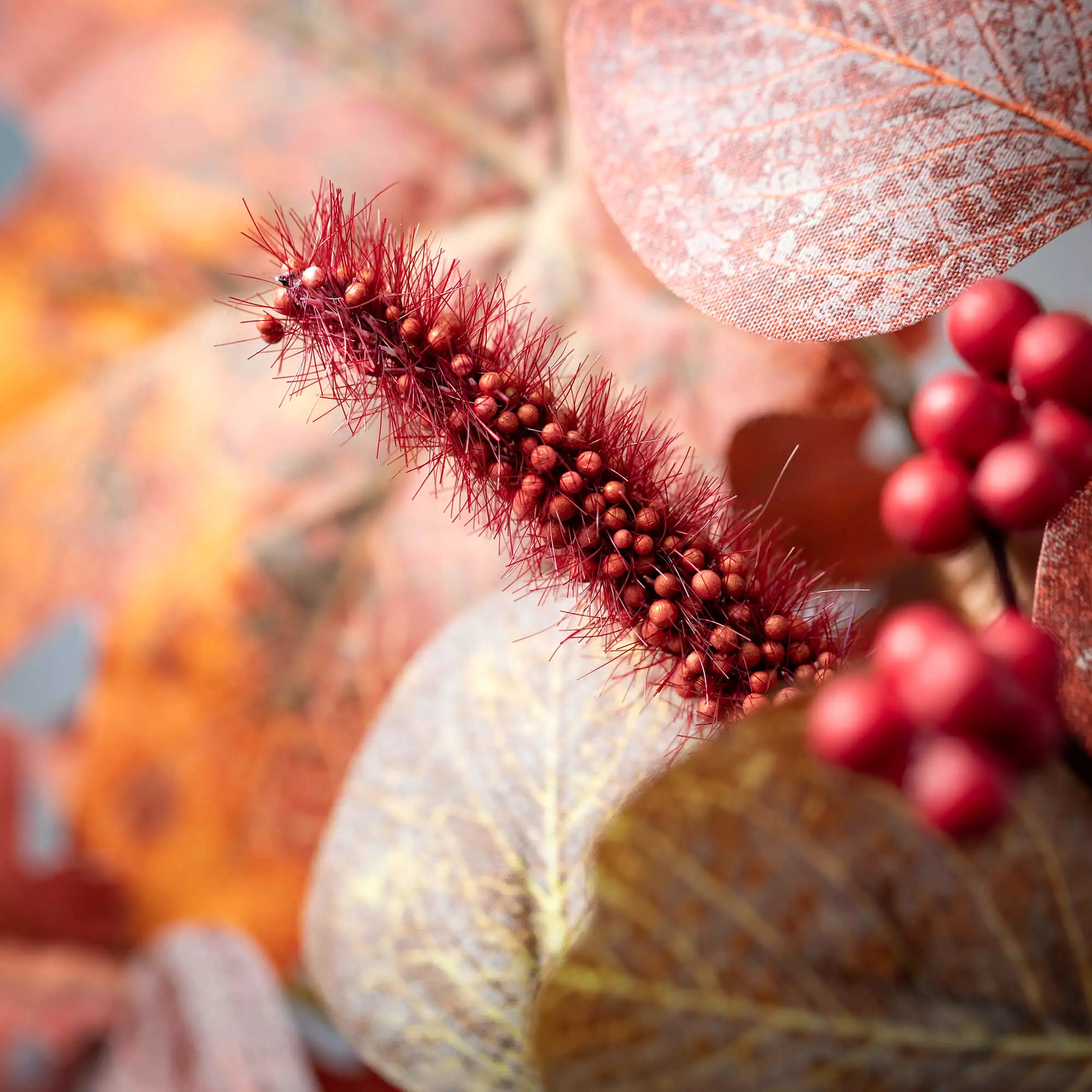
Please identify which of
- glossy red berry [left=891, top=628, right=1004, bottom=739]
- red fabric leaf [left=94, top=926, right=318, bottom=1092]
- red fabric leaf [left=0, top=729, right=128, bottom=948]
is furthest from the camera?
red fabric leaf [left=0, top=729, right=128, bottom=948]

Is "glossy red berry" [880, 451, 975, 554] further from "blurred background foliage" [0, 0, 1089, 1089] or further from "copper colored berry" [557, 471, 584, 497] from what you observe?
"blurred background foliage" [0, 0, 1089, 1089]

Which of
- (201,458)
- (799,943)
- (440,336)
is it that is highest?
(201,458)

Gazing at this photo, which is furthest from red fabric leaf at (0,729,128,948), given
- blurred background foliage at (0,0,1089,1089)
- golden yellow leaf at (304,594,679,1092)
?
golden yellow leaf at (304,594,679,1092)

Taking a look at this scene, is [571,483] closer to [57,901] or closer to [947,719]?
[947,719]

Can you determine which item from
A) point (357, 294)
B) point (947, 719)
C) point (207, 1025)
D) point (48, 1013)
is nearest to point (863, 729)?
point (947, 719)

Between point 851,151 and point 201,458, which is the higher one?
Answer: point 201,458
